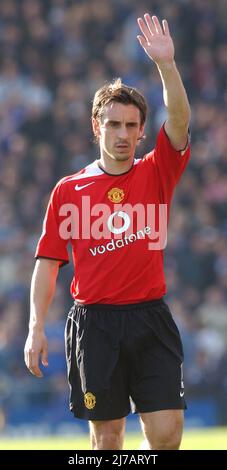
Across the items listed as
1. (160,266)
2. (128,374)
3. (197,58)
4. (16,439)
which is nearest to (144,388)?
(128,374)

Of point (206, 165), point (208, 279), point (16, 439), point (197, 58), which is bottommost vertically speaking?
point (16, 439)

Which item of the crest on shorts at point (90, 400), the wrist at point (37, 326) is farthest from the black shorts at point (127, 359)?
the wrist at point (37, 326)

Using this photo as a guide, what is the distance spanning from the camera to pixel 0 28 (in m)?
17.5

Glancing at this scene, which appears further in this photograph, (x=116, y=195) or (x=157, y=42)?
(x=116, y=195)

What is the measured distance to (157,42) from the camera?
622cm

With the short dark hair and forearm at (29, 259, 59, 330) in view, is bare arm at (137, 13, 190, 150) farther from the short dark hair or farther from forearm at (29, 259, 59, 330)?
forearm at (29, 259, 59, 330)

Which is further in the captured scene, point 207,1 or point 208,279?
point 207,1

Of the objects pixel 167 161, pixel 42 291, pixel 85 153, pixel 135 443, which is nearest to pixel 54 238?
A: pixel 42 291

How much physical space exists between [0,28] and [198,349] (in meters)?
6.26

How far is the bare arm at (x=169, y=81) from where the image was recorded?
6.12 m

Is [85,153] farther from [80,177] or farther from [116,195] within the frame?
[116,195]

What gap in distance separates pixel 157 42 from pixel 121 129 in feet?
1.68

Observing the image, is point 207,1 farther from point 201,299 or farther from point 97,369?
point 97,369

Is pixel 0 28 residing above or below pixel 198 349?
above
